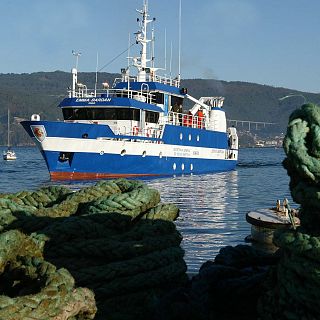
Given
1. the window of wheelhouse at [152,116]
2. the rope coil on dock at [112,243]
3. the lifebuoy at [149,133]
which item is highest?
the window of wheelhouse at [152,116]

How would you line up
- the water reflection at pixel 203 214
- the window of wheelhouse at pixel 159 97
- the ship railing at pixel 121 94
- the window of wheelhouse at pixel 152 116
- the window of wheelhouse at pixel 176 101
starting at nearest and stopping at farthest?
1. the water reflection at pixel 203 214
2. the window of wheelhouse at pixel 152 116
3. the ship railing at pixel 121 94
4. the window of wheelhouse at pixel 159 97
5. the window of wheelhouse at pixel 176 101

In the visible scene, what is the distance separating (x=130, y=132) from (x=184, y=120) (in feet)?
23.5

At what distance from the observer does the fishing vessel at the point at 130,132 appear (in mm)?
29016

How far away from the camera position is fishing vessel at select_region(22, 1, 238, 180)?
29016 mm

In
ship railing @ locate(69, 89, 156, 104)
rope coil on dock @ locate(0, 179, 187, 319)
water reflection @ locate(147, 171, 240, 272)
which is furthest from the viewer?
ship railing @ locate(69, 89, 156, 104)

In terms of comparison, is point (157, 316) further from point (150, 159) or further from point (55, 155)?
point (150, 159)

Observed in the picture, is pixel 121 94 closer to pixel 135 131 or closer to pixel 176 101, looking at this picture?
pixel 135 131

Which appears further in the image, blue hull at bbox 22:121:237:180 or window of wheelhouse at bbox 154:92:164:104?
window of wheelhouse at bbox 154:92:164:104

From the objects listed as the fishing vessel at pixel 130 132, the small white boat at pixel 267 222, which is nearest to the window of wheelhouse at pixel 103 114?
the fishing vessel at pixel 130 132

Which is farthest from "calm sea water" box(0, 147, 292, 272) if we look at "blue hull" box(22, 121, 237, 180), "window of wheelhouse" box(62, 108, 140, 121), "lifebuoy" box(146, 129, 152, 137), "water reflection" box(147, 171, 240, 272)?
"window of wheelhouse" box(62, 108, 140, 121)

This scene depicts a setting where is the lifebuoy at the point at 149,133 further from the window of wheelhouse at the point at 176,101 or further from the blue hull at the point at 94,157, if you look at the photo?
the window of wheelhouse at the point at 176,101

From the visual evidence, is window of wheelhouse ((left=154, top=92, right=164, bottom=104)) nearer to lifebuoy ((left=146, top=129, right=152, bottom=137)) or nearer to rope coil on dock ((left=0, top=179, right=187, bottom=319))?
lifebuoy ((left=146, top=129, right=152, bottom=137))

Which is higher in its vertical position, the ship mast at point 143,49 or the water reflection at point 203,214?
the ship mast at point 143,49

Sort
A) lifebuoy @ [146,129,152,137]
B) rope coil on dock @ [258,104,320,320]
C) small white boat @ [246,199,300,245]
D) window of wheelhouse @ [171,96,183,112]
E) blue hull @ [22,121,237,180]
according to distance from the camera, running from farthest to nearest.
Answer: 1. window of wheelhouse @ [171,96,183,112]
2. lifebuoy @ [146,129,152,137]
3. blue hull @ [22,121,237,180]
4. small white boat @ [246,199,300,245]
5. rope coil on dock @ [258,104,320,320]
